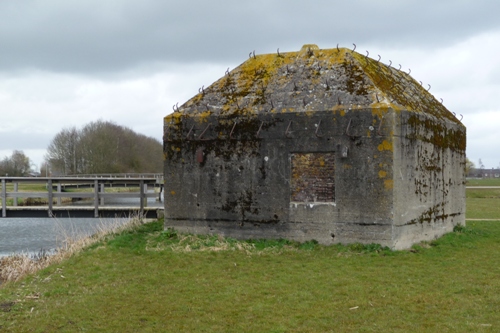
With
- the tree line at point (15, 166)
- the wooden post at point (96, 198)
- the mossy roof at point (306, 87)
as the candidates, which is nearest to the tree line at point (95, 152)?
the tree line at point (15, 166)

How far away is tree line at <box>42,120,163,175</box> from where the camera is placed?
198 ft

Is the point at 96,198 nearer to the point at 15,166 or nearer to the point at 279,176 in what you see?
the point at 279,176

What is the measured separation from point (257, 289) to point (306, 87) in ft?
17.6

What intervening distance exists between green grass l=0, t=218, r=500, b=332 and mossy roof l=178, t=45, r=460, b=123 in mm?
2947

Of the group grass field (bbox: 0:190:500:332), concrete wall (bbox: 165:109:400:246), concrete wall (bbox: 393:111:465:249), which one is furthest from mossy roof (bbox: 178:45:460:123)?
grass field (bbox: 0:190:500:332)

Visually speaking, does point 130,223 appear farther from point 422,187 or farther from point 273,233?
point 422,187

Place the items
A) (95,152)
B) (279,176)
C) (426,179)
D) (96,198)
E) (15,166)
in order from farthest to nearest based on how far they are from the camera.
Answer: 1. (15,166)
2. (95,152)
3. (96,198)
4. (426,179)
5. (279,176)

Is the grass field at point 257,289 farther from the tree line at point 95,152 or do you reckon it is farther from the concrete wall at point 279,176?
the tree line at point 95,152

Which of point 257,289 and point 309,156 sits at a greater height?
point 309,156

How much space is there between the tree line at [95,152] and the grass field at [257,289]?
164ft

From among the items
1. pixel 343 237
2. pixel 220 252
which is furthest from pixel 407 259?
pixel 220 252

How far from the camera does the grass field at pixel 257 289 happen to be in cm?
700

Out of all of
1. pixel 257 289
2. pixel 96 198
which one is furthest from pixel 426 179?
pixel 96 198

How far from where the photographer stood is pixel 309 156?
1187cm
